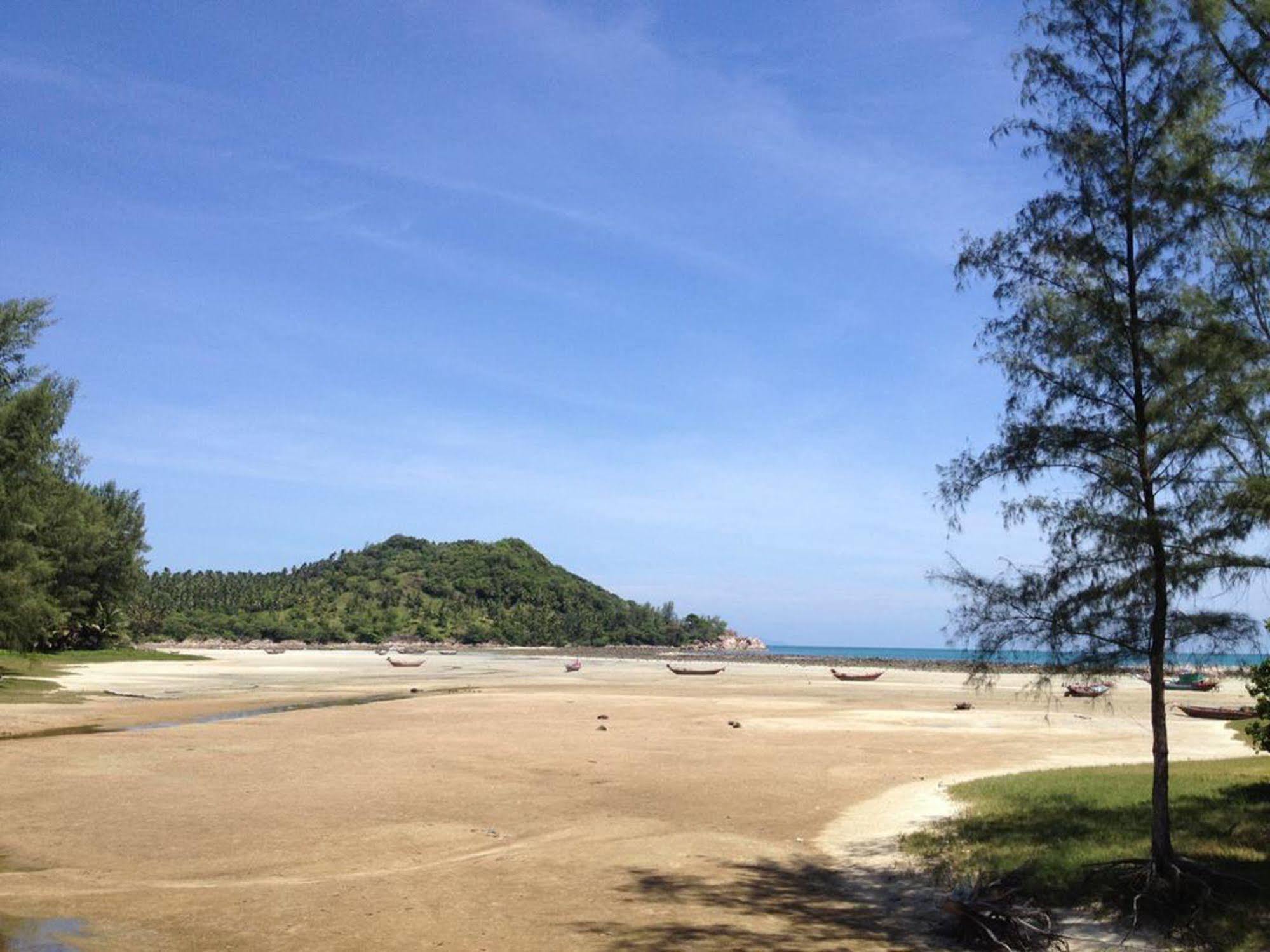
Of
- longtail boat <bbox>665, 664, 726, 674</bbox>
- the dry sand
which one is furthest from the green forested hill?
the dry sand

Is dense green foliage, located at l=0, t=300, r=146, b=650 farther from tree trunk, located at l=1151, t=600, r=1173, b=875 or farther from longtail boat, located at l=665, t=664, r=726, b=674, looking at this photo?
longtail boat, located at l=665, t=664, r=726, b=674

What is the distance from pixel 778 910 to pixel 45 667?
56.1 metres

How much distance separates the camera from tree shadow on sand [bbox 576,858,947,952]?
1053 centimetres

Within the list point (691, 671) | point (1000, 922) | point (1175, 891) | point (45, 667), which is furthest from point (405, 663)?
point (1175, 891)

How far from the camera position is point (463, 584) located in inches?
7530

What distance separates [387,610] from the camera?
177250 mm

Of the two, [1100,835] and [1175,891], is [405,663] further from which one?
[1175,891]

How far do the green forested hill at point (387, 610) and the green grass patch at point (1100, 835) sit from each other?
137 m

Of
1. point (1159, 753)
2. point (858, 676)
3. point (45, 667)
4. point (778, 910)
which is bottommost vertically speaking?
point (45, 667)

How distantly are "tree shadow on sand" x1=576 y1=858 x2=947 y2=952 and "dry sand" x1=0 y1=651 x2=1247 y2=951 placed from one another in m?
0.05

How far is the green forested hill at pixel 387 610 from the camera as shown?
154 metres

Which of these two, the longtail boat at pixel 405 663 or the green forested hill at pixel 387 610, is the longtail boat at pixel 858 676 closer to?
the longtail boat at pixel 405 663

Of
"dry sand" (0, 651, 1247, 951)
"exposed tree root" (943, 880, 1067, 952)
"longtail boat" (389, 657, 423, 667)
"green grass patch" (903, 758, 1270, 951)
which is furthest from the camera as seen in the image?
"longtail boat" (389, 657, 423, 667)

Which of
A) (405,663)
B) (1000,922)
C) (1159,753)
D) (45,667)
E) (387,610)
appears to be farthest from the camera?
(387,610)
